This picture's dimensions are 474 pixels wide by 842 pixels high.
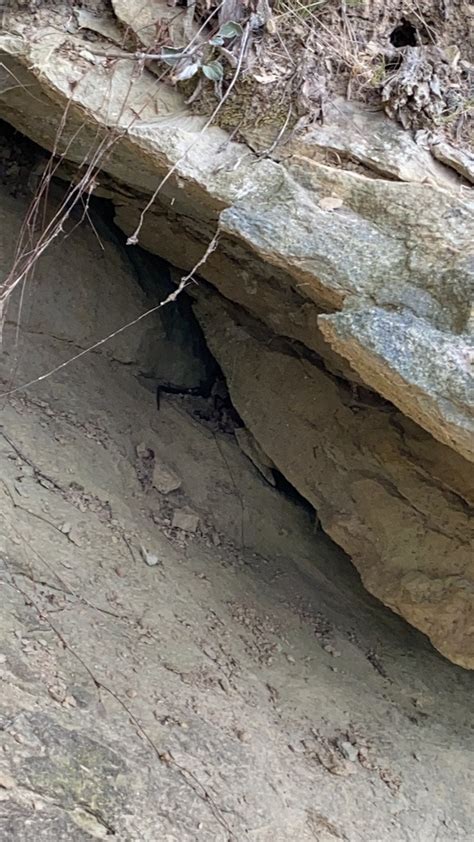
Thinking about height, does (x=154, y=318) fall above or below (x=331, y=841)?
above

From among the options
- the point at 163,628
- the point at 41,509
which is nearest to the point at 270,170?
the point at 41,509

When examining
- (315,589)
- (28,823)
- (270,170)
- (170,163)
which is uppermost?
(270,170)

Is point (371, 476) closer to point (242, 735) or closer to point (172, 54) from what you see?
point (242, 735)

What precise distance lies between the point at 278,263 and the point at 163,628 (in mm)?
1255

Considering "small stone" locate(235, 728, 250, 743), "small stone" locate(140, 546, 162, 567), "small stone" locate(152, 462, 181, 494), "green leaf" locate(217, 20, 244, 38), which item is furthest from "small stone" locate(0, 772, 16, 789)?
"green leaf" locate(217, 20, 244, 38)

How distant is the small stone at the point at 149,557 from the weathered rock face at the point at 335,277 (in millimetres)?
709

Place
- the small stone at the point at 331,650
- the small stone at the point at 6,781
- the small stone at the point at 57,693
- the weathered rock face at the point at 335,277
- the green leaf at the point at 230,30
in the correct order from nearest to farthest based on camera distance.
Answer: the small stone at the point at 6,781 < the weathered rock face at the point at 335,277 < the small stone at the point at 57,693 < the green leaf at the point at 230,30 < the small stone at the point at 331,650

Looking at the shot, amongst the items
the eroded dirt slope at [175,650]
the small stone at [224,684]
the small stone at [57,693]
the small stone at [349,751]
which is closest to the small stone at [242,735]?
the eroded dirt slope at [175,650]

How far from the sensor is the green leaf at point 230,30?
78.4 inches

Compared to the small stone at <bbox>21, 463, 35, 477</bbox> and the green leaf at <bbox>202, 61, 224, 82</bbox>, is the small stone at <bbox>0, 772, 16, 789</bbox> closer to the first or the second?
the small stone at <bbox>21, 463, 35, 477</bbox>

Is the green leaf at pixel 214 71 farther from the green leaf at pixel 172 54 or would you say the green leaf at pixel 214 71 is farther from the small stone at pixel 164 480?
the small stone at pixel 164 480

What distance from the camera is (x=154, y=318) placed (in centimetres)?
335

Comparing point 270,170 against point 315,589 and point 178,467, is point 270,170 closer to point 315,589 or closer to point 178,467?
point 178,467

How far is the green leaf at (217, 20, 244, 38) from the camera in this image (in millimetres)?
1990
